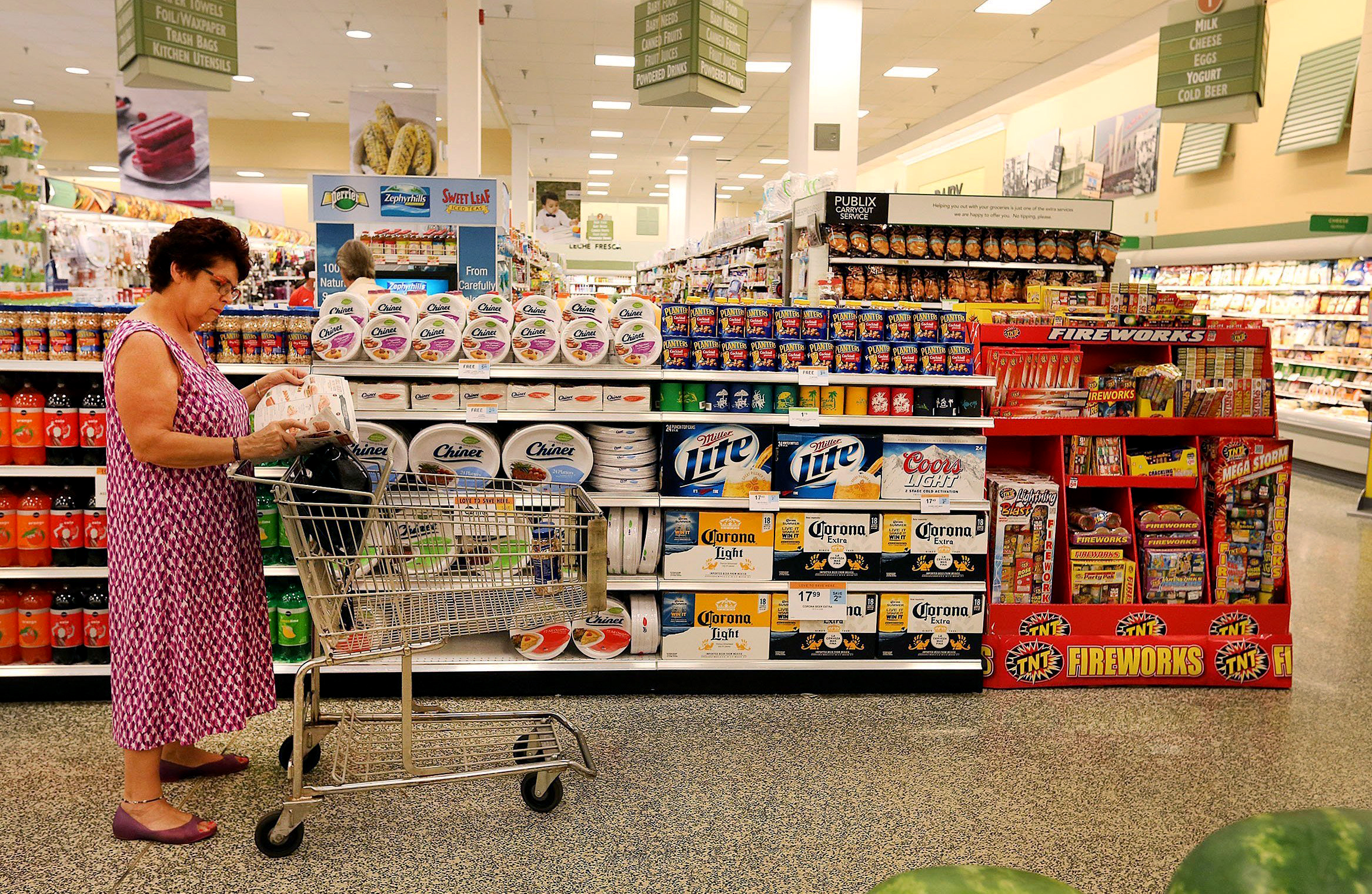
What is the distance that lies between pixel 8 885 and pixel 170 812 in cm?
38

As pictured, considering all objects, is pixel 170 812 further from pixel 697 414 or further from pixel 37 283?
pixel 37 283

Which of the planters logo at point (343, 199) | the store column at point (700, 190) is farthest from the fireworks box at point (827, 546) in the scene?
the store column at point (700, 190)

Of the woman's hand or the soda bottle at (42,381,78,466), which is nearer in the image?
the woman's hand

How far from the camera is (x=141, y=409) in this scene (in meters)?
2.47

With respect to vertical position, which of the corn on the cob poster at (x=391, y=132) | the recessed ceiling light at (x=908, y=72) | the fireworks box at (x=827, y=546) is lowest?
the fireworks box at (x=827, y=546)

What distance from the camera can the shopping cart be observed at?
8.39 feet

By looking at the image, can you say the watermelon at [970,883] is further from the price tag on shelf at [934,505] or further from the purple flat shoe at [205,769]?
the price tag on shelf at [934,505]

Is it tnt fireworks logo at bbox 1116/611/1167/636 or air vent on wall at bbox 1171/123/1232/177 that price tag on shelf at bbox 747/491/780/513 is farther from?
air vent on wall at bbox 1171/123/1232/177

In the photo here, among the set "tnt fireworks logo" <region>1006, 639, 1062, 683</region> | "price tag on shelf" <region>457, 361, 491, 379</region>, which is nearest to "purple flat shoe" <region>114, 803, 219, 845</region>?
"price tag on shelf" <region>457, 361, 491, 379</region>

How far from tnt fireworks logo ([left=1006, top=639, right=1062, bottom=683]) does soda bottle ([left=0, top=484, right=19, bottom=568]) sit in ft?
12.6

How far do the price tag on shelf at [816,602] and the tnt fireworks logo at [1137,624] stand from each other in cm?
123

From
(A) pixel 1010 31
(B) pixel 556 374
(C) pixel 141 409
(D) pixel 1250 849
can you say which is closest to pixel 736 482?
(B) pixel 556 374

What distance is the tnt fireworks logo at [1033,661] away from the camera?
3939 mm

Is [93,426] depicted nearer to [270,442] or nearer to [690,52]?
[270,442]
